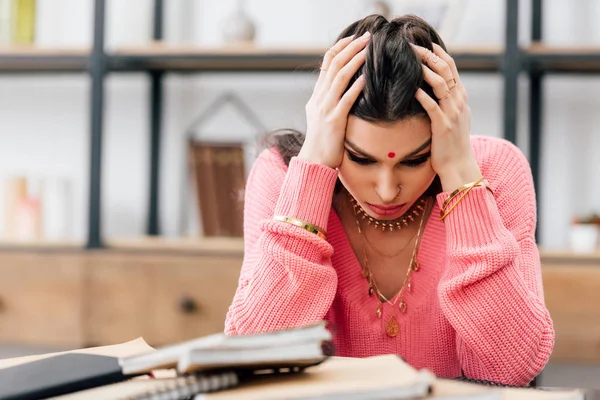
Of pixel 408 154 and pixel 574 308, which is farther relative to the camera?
pixel 574 308

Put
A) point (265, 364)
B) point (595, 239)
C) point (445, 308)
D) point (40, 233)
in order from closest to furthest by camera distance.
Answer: point (265, 364) → point (445, 308) → point (595, 239) → point (40, 233)

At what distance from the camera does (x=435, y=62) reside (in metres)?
1.02

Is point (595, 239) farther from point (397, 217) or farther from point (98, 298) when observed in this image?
point (98, 298)

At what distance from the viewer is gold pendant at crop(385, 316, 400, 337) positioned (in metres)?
1.15

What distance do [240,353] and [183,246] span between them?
1520 millimetres

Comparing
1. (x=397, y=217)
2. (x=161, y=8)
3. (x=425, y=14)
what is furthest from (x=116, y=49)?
(x=397, y=217)

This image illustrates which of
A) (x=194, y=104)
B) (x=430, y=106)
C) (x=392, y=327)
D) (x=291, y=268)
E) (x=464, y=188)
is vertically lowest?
(x=392, y=327)

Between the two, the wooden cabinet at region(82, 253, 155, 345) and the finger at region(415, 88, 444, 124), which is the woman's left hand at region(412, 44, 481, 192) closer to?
the finger at region(415, 88, 444, 124)

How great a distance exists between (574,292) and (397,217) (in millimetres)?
833

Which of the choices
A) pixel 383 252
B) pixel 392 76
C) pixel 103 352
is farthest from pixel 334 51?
pixel 103 352

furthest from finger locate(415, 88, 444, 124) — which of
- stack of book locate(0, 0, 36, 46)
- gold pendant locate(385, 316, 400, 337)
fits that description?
stack of book locate(0, 0, 36, 46)

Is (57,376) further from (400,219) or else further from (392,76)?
(400,219)

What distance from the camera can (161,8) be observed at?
231 centimetres

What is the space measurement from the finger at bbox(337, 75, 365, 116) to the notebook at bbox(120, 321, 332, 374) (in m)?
0.49
